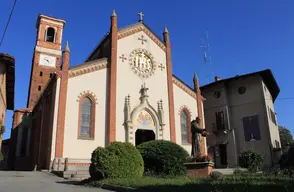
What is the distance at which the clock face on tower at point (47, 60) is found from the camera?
39.3 m

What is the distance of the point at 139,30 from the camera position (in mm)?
26125

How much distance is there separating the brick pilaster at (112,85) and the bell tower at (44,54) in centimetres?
1573

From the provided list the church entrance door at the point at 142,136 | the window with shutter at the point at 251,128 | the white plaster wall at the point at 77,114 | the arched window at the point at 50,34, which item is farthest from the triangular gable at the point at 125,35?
the arched window at the point at 50,34

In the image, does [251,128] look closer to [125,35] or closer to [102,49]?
[125,35]

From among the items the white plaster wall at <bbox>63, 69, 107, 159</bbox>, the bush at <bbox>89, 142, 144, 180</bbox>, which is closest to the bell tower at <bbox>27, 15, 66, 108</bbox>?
the white plaster wall at <bbox>63, 69, 107, 159</bbox>

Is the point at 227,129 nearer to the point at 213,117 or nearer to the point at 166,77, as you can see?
the point at 213,117

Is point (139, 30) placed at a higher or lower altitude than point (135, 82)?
higher

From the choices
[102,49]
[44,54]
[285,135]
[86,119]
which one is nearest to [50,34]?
[44,54]

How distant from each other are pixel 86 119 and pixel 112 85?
11.7 feet

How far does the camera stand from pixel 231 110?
97.8 feet

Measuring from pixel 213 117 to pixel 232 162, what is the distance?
5344 mm

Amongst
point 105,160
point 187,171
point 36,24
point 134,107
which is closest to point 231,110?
point 134,107

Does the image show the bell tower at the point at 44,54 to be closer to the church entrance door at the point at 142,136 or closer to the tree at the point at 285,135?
the church entrance door at the point at 142,136

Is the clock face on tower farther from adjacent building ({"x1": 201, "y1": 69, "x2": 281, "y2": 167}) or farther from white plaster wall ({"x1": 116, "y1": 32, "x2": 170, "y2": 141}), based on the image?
adjacent building ({"x1": 201, "y1": 69, "x2": 281, "y2": 167})
